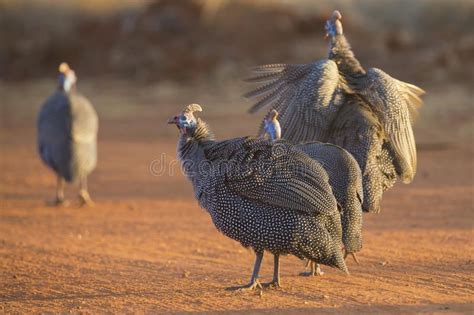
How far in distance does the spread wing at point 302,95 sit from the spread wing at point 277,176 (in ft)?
3.39

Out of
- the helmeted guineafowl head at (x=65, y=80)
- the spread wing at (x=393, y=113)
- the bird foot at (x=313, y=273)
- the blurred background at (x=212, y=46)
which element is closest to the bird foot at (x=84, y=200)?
the helmeted guineafowl head at (x=65, y=80)

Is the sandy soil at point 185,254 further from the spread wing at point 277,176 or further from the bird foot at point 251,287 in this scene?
the spread wing at point 277,176

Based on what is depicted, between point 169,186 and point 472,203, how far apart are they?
4230 millimetres

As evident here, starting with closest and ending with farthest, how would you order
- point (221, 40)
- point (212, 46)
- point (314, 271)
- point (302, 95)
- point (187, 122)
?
point (187, 122) → point (314, 271) → point (302, 95) → point (212, 46) → point (221, 40)

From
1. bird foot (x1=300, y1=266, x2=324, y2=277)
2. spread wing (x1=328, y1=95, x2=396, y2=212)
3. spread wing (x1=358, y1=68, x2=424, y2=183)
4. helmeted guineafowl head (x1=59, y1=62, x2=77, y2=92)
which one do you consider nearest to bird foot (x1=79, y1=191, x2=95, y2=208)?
helmeted guineafowl head (x1=59, y1=62, x2=77, y2=92)

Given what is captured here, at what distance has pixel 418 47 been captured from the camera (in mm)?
23281

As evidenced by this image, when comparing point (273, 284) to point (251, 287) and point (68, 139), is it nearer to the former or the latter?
point (251, 287)

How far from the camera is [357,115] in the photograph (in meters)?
6.52

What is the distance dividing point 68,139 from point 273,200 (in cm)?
531

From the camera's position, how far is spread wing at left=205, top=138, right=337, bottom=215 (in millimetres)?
5414

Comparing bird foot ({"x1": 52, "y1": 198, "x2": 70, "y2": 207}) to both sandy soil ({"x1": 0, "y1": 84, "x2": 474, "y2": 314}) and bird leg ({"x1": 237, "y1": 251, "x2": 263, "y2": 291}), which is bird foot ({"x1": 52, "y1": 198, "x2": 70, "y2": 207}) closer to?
sandy soil ({"x1": 0, "y1": 84, "x2": 474, "y2": 314})

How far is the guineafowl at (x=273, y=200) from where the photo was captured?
5.40m

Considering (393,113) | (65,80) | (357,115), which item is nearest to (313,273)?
(357,115)

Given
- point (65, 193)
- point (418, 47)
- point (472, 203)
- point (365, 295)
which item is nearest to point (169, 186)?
point (65, 193)
